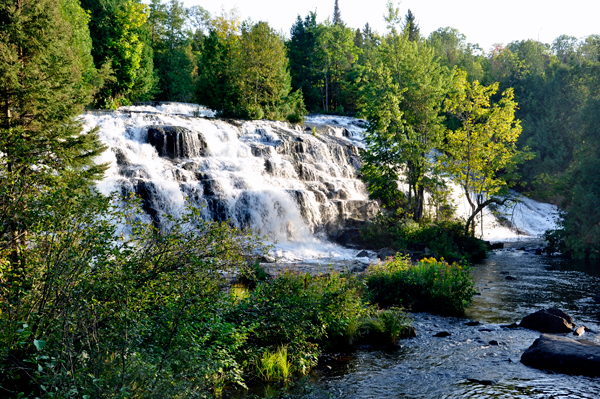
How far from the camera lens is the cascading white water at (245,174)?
69.7 ft

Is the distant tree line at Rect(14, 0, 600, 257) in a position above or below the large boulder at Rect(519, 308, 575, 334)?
above

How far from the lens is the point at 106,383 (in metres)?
4.54

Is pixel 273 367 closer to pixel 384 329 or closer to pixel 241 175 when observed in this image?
pixel 384 329

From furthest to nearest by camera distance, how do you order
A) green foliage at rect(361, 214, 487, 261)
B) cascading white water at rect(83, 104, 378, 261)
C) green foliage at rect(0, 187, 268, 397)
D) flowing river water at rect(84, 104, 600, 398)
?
green foliage at rect(361, 214, 487, 261) < cascading white water at rect(83, 104, 378, 261) < flowing river water at rect(84, 104, 600, 398) < green foliage at rect(0, 187, 268, 397)

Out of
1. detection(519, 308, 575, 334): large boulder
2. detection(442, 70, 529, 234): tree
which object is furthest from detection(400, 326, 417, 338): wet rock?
detection(442, 70, 529, 234): tree

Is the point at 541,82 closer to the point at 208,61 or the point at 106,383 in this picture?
the point at 208,61

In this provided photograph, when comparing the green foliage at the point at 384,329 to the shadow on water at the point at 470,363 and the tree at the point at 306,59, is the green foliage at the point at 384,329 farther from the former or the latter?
the tree at the point at 306,59

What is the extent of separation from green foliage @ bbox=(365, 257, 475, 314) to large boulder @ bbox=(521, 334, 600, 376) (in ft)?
10.5

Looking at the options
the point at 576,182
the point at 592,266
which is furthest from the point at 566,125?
the point at 592,266

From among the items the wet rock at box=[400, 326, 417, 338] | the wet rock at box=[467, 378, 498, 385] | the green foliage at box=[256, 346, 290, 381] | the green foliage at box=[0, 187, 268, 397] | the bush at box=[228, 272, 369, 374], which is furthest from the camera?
the wet rock at box=[400, 326, 417, 338]

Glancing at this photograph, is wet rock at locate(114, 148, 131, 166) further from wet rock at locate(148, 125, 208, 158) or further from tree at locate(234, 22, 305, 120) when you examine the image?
tree at locate(234, 22, 305, 120)

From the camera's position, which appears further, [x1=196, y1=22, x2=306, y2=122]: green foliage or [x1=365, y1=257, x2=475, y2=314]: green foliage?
[x1=196, y1=22, x2=306, y2=122]: green foliage

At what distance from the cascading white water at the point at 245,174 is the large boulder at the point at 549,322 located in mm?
9158

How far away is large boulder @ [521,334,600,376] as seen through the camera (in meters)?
8.36
